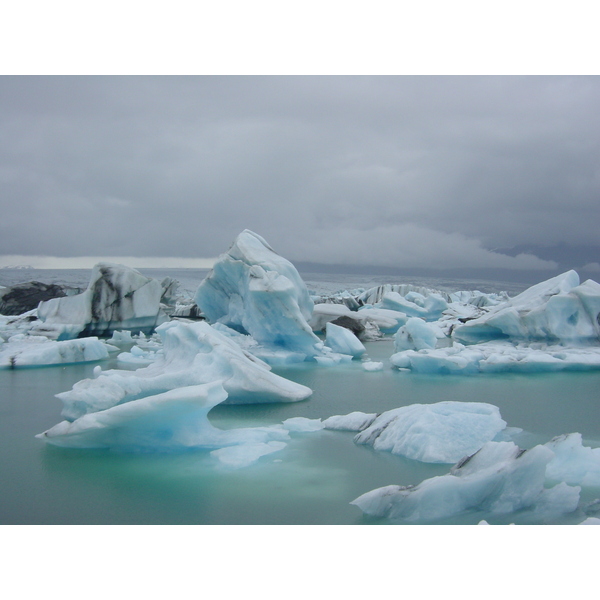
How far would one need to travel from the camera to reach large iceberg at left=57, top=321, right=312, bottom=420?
477 centimetres

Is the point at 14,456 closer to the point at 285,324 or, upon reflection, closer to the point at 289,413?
the point at 289,413

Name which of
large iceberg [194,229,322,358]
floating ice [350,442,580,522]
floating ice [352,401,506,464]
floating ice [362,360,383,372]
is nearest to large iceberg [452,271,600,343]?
floating ice [362,360,383,372]

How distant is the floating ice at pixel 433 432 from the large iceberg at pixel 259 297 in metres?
5.33

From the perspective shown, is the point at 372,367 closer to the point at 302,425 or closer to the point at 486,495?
the point at 302,425

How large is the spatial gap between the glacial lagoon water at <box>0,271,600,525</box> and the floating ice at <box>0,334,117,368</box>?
264cm

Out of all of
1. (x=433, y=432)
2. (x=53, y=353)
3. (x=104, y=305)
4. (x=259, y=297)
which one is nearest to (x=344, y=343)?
(x=259, y=297)

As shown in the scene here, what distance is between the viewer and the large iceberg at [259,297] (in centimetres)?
969

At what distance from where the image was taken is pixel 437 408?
436 centimetres

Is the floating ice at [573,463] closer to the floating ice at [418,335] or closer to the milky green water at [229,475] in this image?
the milky green water at [229,475]

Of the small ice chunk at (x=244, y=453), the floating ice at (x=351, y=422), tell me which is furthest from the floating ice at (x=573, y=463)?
the small ice chunk at (x=244, y=453)

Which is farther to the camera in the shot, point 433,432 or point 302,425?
point 302,425

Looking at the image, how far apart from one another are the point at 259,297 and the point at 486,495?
23.4 ft

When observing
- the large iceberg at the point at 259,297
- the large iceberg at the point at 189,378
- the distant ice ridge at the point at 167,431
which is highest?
the large iceberg at the point at 259,297

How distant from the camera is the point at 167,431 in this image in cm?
415
